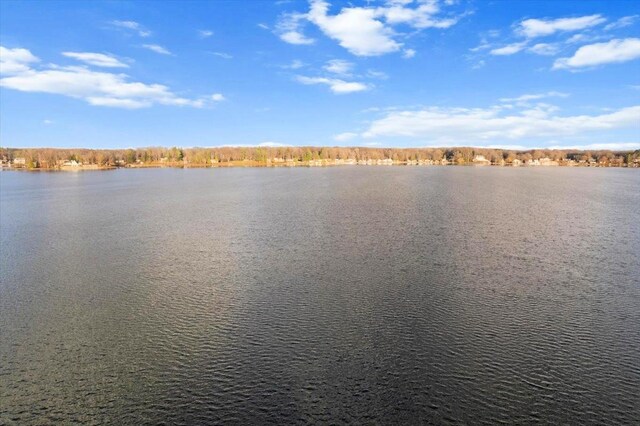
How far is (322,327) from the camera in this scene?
1342cm

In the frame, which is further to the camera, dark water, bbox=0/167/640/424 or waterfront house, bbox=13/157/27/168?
waterfront house, bbox=13/157/27/168

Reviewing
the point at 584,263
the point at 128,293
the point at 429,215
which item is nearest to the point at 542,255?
the point at 584,263

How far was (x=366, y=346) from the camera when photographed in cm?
1223

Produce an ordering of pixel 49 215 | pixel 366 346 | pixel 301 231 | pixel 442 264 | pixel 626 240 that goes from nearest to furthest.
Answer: pixel 366 346 < pixel 442 264 < pixel 626 240 < pixel 301 231 < pixel 49 215

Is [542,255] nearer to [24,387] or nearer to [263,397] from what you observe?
[263,397]

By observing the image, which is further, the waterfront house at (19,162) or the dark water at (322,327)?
the waterfront house at (19,162)

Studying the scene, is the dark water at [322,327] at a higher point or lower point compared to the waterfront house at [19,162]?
lower

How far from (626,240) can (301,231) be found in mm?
20177

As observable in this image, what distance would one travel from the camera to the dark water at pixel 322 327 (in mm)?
9688

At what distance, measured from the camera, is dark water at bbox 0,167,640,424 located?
31.8 ft

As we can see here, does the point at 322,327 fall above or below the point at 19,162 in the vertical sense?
below

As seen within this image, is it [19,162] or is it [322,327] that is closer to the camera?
[322,327]

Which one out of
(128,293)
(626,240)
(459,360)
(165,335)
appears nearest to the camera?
(459,360)

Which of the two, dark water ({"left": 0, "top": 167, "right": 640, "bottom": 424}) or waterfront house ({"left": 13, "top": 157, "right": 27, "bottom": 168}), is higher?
waterfront house ({"left": 13, "top": 157, "right": 27, "bottom": 168})
